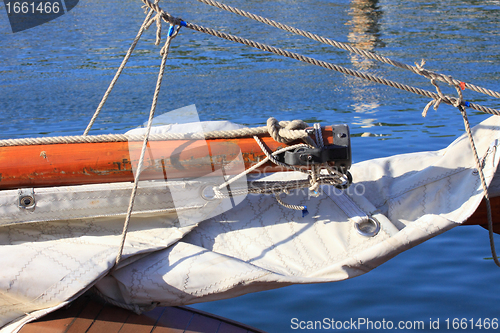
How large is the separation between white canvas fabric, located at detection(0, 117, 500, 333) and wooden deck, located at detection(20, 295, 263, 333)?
0.25ft

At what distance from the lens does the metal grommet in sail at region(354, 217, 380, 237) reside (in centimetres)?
211

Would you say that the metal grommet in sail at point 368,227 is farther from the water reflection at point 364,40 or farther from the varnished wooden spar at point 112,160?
the water reflection at point 364,40

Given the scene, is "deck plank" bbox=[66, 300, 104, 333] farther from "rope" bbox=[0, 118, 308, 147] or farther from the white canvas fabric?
"rope" bbox=[0, 118, 308, 147]

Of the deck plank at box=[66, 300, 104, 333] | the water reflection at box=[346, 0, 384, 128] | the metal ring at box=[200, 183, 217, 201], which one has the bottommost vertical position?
the water reflection at box=[346, 0, 384, 128]

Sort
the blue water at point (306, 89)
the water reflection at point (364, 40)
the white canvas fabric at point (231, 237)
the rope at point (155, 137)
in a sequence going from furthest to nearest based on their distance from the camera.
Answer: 1. the water reflection at point (364, 40)
2. the blue water at point (306, 89)
3. the rope at point (155, 137)
4. the white canvas fabric at point (231, 237)

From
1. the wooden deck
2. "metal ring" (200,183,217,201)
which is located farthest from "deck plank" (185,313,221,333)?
"metal ring" (200,183,217,201)

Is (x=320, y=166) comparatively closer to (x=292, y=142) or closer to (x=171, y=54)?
(x=292, y=142)

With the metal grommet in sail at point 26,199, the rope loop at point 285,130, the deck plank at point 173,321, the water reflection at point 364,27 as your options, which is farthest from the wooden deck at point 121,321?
the water reflection at point 364,27

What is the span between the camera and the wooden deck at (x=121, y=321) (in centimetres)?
187

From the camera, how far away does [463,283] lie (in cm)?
314

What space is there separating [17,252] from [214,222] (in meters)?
0.84

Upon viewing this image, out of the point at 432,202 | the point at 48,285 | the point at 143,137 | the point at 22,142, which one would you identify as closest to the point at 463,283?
the point at 432,202

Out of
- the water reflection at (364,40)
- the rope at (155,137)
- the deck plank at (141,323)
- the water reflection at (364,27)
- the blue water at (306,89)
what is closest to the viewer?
the deck plank at (141,323)

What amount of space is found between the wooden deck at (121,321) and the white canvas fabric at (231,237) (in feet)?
0.25
